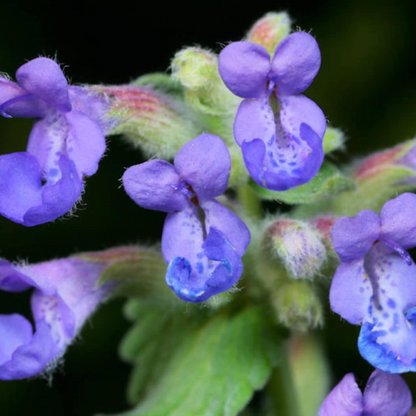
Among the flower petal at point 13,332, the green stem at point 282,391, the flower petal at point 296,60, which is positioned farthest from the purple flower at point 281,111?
the green stem at point 282,391

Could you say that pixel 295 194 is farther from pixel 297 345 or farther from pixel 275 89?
pixel 297 345

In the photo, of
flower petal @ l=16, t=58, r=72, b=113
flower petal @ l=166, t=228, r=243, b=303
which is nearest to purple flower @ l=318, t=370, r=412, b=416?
flower petal @ l=166, t=228, r=243, b=303

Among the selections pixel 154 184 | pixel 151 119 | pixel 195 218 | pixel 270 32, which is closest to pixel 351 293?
pixel 195 218

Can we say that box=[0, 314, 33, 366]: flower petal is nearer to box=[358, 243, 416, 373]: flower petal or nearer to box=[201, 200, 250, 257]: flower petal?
box=[201, 200, 250, 257]: flower petal

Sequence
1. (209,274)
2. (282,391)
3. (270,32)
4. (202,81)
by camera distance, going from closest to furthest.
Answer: (209,274)
(202,81)
(270,32)
(282,391)

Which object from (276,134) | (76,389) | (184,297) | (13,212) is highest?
(276,134)

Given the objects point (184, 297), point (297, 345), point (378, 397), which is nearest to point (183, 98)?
point (184, 297)

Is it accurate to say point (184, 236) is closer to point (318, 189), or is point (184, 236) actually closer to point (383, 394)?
point (318, 189)
